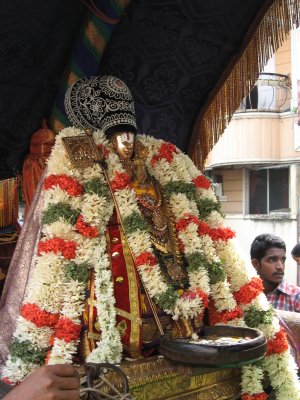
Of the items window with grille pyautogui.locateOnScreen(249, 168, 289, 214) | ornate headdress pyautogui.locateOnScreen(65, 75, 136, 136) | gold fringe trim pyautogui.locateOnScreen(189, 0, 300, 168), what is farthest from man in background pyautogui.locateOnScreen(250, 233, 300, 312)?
window with grille pyautogui.locateOnScreen(249, 168, 289, 214)

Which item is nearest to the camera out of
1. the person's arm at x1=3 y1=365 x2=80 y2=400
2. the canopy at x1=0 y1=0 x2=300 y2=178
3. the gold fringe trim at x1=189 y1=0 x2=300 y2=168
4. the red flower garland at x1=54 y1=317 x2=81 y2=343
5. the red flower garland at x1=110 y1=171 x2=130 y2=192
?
the person's arm at x1=3 y1=365 x2=80 y2=400

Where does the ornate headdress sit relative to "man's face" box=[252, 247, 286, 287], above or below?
above

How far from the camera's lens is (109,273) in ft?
8.06

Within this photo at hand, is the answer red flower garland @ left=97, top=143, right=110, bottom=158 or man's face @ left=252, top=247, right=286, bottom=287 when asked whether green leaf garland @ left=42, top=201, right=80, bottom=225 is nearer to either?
red flower garland @ left=97, top=143, right=110, bottom=158

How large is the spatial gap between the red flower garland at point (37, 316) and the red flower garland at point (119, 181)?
0.65 meters

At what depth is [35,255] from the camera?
8.32 ft

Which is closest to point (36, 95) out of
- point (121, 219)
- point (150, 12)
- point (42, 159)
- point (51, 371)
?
point (42, 159)

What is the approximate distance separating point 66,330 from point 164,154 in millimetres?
1046

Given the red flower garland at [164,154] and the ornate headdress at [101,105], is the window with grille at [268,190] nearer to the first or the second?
the red flower garland at [164,154]

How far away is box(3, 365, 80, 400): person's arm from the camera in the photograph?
1.66 meters

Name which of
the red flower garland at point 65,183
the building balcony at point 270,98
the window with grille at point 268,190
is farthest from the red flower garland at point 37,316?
the building balcony at point 270,98

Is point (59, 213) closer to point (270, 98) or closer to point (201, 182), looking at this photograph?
point (201, 182)

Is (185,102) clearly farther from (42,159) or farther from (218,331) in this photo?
(218,331)

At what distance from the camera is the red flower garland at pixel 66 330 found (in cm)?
232
